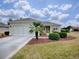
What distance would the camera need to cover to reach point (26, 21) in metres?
35.3

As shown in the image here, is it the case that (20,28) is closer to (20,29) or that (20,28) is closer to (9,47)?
(20,29)

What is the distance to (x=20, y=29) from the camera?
35.2 meters

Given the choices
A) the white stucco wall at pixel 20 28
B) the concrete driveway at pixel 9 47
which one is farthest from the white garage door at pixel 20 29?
the concrete driveway at pixel 9 47

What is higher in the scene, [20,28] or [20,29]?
[20,28]

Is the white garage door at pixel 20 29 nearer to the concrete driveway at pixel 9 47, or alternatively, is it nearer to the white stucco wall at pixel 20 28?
the white stucco wall at pixel 20 28

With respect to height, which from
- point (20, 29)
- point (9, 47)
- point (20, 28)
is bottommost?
point (9, 47)

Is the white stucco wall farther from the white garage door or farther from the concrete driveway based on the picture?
the concrete driveway

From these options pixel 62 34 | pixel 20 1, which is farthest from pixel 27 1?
pixel 62 34

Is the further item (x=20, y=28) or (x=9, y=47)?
(x=20, y=28)

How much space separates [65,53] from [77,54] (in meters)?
0.84

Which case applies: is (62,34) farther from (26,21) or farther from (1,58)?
(1,58)

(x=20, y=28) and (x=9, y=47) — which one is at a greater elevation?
(x=20, y=28)

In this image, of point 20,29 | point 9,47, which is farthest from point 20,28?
point 9,47

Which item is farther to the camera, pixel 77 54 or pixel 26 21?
Answer: pixel 26 21
